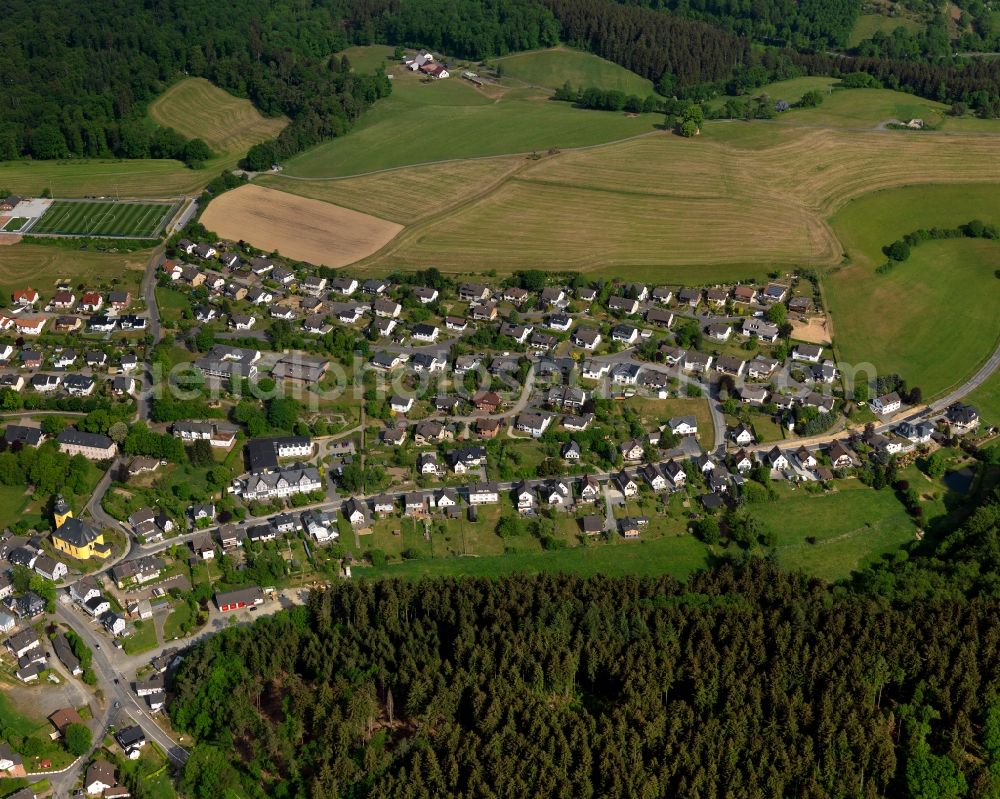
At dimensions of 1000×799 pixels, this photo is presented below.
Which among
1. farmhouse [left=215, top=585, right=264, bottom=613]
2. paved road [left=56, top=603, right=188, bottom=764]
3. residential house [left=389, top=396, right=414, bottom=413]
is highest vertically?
residential house [left=389, top=396, right=414, bottom=413]

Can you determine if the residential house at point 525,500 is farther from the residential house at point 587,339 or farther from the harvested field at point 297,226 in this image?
the harvested field at point 297,226

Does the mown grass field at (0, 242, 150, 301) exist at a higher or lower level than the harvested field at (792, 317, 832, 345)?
lower

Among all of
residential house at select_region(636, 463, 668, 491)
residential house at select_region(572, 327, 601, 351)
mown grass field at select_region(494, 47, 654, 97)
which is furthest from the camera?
mown grass field at select_region(494, 47, 654, 97)

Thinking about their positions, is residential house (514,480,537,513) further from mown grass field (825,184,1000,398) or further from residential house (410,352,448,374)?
mown grass field (825,184,1000,398)

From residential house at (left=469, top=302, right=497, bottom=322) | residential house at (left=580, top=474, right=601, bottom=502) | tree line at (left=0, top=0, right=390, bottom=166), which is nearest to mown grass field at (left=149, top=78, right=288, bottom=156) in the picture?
tree line at (left=0, top=0, right=390, bottom=166)

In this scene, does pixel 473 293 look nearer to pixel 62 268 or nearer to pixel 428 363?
pixel 428 363

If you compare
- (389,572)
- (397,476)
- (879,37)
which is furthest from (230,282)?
(879,37)
